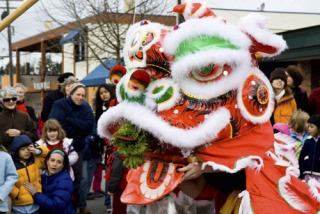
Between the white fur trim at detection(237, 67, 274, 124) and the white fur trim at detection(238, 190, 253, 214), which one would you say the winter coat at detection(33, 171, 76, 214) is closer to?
the white fur trim at detection(238, 190, 253, 214)

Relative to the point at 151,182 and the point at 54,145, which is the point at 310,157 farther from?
the point at 54,145

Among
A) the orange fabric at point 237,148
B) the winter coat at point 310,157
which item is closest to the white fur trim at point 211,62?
the orange fabric at point 237,148

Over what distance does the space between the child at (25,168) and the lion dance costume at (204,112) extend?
231cm

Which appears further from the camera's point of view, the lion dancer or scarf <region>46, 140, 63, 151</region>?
scarf <region>46, 140, 63, 151</region>

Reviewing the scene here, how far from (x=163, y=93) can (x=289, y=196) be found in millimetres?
929

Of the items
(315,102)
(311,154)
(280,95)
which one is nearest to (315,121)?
(311,154)

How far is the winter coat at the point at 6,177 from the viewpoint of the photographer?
478 centimetres

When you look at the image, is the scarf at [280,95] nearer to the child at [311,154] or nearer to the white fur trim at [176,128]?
the child at [311,154]

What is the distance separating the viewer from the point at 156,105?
292 cm

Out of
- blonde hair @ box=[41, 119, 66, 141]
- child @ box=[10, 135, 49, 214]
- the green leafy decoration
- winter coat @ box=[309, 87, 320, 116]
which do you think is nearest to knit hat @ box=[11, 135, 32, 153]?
child @ box=[10, 135, 49, 214]

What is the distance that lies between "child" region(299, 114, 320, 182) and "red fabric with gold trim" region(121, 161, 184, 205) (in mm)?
2288

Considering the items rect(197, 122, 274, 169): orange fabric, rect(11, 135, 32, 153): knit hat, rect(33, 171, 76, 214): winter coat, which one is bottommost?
rect(33, 171, 76, 214): winter coat

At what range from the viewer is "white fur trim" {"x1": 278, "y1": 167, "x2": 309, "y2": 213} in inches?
114

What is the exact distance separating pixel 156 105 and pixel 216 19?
1.95ft
